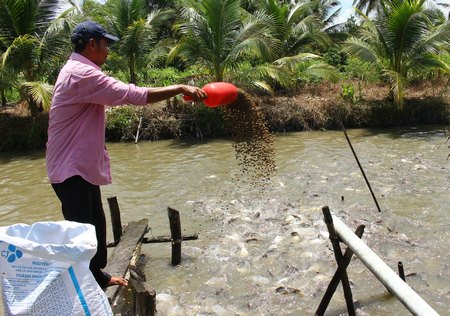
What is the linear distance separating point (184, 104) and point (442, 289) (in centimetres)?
1003

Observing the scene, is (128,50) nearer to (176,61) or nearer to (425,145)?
(176,61)

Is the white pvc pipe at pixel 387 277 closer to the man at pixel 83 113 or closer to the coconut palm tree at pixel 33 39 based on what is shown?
the man at pixel 83 113

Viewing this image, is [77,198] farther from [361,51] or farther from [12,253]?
[361,51]

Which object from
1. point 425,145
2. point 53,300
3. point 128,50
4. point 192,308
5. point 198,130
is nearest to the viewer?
point 53,300

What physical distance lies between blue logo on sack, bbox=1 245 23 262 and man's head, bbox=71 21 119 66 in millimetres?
1474

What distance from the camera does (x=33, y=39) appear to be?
1216 cm

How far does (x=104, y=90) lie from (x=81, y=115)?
287 mm

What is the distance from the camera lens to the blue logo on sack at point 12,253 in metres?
1.98

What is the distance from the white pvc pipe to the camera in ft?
7.81

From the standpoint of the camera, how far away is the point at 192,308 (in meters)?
4.32

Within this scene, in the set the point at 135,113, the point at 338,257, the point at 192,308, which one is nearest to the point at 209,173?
the point at 135,113

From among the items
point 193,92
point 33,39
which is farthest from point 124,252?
point 33,39

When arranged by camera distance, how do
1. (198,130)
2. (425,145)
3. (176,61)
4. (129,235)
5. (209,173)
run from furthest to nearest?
(176,61) → (198,130) → (425,145) → (209,173) → (129,235)

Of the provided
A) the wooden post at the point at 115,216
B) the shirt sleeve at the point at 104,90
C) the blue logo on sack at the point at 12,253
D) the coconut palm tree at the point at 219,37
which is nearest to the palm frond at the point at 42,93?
the coconut palm tree at the point at 219,37
